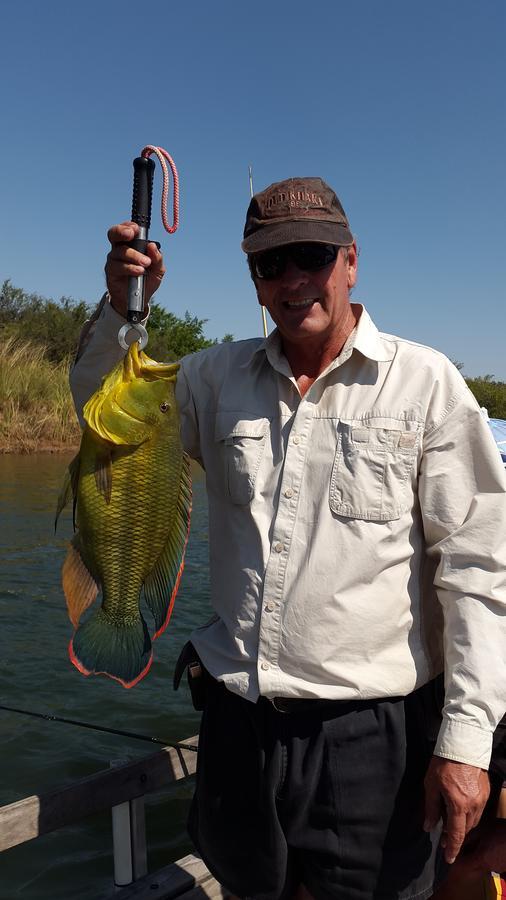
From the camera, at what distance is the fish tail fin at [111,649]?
229cm

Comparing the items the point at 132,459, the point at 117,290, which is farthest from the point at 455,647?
the point at 117,290

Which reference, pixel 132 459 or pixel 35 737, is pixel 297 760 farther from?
pixel 35 737

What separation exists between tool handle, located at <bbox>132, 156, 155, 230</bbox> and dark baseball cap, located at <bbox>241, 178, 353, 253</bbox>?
0.43 metres

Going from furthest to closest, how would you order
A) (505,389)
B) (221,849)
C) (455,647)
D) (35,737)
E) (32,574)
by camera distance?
(505,389)
(32,574)
(35,737)
(221,849)
(455,647)

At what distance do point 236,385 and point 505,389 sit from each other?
141ft

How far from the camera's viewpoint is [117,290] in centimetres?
237

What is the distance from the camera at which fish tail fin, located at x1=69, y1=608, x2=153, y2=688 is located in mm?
2289

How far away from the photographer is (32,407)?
20844 millimetres

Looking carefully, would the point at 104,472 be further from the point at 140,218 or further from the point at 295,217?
the point at 295,217

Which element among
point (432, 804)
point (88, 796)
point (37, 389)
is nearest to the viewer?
point (432, 804)

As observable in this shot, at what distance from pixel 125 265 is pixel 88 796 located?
7.50ft

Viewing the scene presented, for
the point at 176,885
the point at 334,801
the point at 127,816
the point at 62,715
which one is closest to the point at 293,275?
the point at 334,801

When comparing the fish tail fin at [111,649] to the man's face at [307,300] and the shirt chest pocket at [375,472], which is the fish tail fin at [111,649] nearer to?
the shirt chest pocket at [375,472]

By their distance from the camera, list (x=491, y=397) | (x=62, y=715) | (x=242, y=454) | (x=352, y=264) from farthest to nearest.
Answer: (x=491, y=397) < (x=62, y=715) < (x=352, y=264) < (x=242, y=454)
